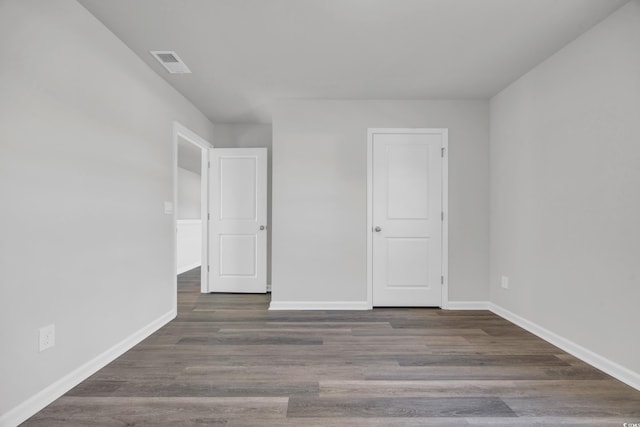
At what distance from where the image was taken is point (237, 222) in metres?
4.47

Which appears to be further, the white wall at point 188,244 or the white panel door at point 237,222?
the white wall at point 188,244

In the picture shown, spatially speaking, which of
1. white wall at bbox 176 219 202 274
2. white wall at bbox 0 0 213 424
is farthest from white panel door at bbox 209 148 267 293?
white wall at bbox 176 219 202 274

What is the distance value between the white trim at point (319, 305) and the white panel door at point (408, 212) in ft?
0.69

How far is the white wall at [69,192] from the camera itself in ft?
5.30

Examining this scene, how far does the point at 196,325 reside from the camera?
3152 millimetres

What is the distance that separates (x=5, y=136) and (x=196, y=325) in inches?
86.1

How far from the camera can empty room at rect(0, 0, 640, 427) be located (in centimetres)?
175

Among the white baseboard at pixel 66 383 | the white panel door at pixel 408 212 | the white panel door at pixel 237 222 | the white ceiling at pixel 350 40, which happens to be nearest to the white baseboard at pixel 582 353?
the white panel door at pixel 408 212

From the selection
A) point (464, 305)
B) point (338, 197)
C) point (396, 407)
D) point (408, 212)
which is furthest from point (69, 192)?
point (464, 305)

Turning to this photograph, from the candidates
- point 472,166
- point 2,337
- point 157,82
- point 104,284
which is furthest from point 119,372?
point 472,166

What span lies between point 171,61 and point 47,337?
2233 mm

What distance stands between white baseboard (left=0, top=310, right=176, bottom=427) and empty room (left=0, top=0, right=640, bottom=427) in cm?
1

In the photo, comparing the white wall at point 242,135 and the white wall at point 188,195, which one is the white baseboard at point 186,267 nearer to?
the white wall at point 188,195

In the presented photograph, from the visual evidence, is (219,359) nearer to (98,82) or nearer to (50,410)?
(50,410)
